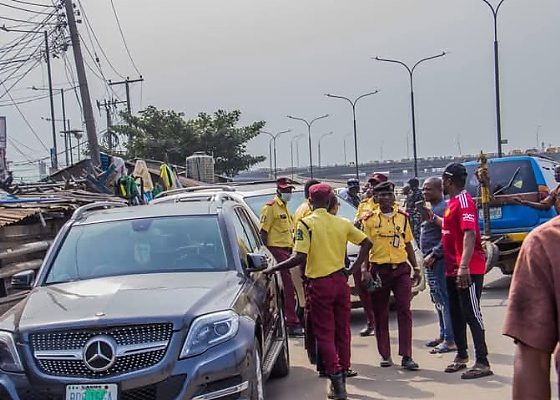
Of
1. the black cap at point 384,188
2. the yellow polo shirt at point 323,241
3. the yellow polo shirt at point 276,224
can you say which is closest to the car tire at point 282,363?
the yellow polo shirt at point 323,241

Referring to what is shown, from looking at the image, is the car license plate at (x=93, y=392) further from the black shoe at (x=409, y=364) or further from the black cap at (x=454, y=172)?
the black cap at (x=454, y=172)

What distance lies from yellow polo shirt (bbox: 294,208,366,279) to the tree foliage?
40.9 metres

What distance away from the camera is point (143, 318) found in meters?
4.89

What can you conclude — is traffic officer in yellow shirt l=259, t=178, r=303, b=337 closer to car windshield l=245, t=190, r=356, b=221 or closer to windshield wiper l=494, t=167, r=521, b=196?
car windshield l=245, t=190, r=356, b=221

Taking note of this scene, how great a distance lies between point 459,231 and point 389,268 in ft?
3.02

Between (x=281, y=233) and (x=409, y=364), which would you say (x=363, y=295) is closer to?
(x=281, y=233)

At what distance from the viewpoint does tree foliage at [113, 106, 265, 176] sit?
47.6 meters

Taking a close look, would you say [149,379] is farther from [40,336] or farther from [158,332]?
[40,336]

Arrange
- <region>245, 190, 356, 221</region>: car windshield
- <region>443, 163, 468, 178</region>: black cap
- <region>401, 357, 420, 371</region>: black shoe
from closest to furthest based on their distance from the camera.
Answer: <region>443, 163, 468, 178</region>: black cap → <region>401, 357, 420, 371</region>: black shoe → <region>245, 190, 356, 221</region>: car windshield

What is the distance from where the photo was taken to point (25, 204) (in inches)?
522

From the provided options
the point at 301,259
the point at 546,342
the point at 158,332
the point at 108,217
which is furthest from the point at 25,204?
the point at 546,342

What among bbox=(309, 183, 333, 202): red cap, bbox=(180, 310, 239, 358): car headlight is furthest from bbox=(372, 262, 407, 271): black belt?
bbox=(180, 310, 239, 358): car headlight

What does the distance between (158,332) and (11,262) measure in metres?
7.66

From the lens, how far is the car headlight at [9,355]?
4879 mm
